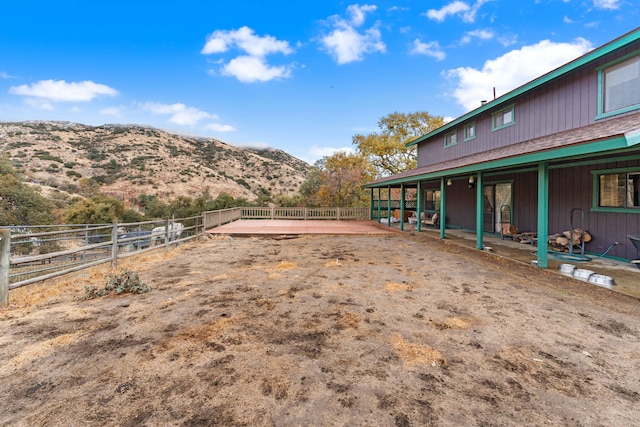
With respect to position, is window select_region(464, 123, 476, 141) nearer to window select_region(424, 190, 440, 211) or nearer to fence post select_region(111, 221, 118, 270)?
window select_region(424, 190, 440, 211)

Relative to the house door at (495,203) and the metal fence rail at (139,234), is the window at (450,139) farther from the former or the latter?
the metal fence rail at (139,234)

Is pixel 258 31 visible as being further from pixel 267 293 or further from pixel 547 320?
pixel 547 320

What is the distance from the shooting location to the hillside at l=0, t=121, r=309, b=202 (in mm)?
33625

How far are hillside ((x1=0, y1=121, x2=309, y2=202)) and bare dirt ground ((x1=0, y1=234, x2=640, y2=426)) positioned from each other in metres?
34.0

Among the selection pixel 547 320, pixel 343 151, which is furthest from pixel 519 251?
pixel 343 151

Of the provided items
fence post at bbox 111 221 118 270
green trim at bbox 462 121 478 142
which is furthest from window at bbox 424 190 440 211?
fence post at bbox 111 221 118 270

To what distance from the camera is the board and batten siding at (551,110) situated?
6.48 metres

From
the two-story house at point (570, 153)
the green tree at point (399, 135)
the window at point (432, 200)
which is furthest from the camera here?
the green tree at point (399, 135)

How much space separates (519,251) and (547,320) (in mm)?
4558

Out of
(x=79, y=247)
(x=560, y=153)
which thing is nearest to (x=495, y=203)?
(x=560, y=153)

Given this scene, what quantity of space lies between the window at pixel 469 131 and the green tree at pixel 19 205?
82.0ft

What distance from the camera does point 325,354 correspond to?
8.47 ft

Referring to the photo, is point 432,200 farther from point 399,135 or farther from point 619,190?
point 399,135

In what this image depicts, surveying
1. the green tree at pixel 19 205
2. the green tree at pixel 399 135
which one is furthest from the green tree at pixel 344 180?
the green tree at pixel 19 205
